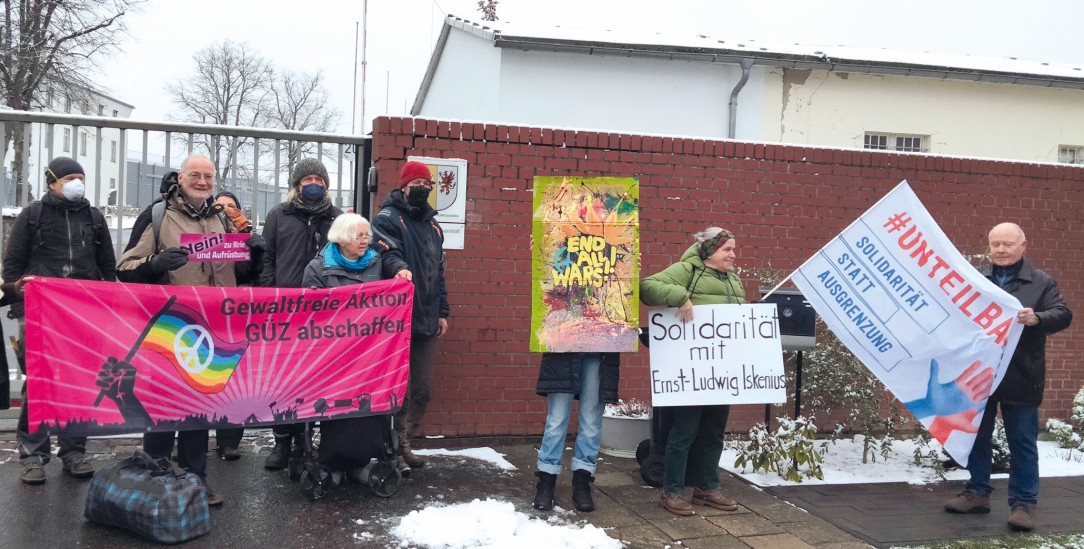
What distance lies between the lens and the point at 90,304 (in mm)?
4641

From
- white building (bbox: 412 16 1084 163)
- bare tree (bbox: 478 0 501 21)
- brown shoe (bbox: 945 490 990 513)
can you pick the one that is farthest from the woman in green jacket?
bare tree (bbox: 478 0 501 21)

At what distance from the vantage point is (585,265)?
547 cm

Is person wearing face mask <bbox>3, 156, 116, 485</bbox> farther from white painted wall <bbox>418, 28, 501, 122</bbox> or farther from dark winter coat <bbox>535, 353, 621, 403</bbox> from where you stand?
white painted wall <bbox>418, 28, 501, 122</bbox>

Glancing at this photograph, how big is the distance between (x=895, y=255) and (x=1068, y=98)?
11.8m

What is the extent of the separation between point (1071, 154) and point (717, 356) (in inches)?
520

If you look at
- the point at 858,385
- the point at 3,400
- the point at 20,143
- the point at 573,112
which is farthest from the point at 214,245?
the point at 573,112

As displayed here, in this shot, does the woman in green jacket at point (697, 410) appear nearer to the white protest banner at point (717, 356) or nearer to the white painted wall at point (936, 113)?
the white protest banner at point (717, 356)

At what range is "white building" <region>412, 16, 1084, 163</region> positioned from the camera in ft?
44.0

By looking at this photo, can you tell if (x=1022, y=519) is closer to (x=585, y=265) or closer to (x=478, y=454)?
(x=585, y=265)

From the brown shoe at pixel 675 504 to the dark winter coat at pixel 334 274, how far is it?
87.7 inches

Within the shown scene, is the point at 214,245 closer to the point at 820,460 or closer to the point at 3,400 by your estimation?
the point at 3,400

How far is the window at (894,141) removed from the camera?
1461 centimetres

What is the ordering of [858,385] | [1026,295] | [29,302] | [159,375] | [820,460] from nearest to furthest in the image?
[29,302] < [159,375] < [1026,295] < [820,460] < [858,385]

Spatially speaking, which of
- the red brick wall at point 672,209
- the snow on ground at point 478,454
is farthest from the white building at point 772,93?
the snow on ground at point 478,454
